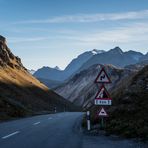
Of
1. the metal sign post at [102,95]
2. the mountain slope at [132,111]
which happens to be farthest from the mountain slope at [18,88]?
the metal sign post at [102,95]

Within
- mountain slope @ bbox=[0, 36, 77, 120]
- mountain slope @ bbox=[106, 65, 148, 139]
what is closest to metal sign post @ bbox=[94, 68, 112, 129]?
mountain slope @ bbox=[106, 65, 148, 139]

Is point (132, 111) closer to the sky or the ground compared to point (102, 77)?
closer to the ground

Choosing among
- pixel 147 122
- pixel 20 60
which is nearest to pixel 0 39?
pixel 20 60

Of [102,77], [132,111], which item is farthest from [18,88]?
[102,77]

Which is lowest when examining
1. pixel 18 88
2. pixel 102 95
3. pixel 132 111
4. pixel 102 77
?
pixel 132 111

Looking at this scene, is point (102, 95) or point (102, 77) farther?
point (102, 77)

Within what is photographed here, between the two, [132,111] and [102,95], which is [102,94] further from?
[132,111]

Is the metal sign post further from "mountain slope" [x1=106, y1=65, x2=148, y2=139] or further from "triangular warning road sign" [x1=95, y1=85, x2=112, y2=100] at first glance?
"mountain slope" [x1=106, y1=65, x2=148, y2=139]

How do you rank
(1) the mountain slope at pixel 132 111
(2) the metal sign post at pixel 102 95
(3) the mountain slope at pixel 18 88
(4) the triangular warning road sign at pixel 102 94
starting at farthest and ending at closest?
(3) the mountain slope at pixel 18 88
(4) the triangular warning road sign at pixel 102 94
(2) the metal sign post at pixel 102 95
(1) the mountain slope at pixel 132 111

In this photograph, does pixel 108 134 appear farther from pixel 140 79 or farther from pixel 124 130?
pixel 140 79

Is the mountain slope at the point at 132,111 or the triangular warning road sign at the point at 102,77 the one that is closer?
the mountain slope at the point at 132,111

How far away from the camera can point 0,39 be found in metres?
115

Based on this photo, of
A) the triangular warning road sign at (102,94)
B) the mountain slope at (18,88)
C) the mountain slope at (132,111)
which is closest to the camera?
the mountain slope at (132,111)

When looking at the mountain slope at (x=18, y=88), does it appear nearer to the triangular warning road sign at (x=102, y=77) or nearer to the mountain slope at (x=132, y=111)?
the mountain slope at (x=132, y=111)
